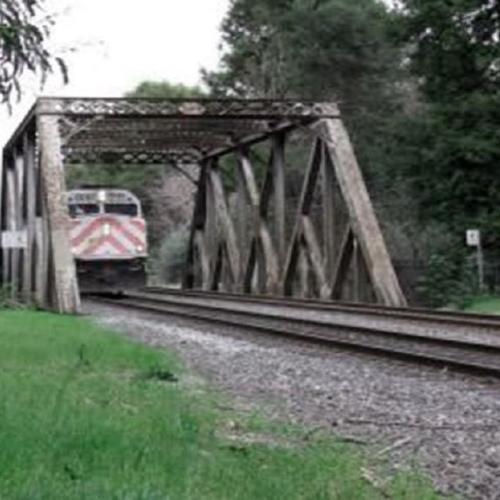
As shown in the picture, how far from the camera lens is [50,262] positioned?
2973cm

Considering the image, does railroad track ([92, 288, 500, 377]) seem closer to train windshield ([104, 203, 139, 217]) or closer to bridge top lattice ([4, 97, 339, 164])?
bridge top lattice ([4, 97, 339, 164])

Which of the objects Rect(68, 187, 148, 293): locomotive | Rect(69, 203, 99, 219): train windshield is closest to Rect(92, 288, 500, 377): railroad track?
Rect(68, 187, 148, 293): locomotive

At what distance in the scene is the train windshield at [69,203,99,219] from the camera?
130 feet

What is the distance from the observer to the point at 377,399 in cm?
1136

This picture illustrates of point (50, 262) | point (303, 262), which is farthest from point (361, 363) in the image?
point (303, 262)

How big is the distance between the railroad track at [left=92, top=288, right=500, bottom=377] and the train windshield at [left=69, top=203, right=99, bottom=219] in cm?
686

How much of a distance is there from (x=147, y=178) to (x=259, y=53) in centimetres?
2255

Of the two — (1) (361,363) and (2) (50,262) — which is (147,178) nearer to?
(2) (50,262)

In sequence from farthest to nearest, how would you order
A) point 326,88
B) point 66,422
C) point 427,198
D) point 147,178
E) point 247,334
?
point 147,178, point 326,88, point 427,198, point 247,334, point 66,422

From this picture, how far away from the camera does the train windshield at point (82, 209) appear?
130 feet

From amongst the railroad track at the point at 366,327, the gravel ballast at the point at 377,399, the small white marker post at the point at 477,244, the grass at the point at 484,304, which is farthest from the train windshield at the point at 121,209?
the gravel ballast at the point at 377,399

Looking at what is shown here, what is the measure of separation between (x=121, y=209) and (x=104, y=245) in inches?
74.7

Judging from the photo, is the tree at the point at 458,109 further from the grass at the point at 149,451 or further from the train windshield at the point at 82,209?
the grass at the point at 149,451

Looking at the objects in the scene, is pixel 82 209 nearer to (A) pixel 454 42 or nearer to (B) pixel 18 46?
(A) pixel 454 42
